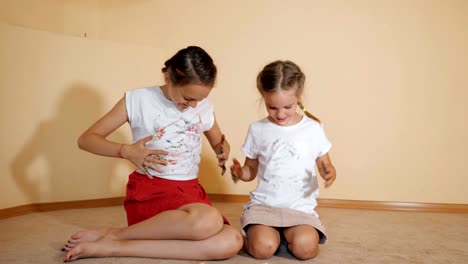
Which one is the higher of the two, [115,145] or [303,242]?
[115,145]

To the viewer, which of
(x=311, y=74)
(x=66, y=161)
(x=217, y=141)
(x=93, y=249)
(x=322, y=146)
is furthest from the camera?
(x=311, y=74)

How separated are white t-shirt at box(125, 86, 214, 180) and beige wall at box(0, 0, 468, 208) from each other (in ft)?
2.20

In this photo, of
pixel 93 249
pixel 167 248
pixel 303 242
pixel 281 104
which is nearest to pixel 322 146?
pixel 281 104

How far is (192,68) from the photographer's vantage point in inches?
46.6

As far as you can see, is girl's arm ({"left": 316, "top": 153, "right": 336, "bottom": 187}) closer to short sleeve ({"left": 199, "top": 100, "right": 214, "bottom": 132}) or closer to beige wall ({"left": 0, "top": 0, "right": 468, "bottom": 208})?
short sleeve ({"left": 199, "top": 100, "right": 214, "bottom": 132})

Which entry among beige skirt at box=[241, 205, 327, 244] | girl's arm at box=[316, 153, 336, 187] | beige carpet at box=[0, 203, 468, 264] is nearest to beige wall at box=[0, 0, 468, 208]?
beige carpet at box=[0, 203, 468, 264]

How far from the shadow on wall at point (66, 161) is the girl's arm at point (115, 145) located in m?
0.63

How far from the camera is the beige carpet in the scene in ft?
3.93

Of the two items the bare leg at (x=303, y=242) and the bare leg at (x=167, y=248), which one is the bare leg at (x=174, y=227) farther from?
the bare leg at (x=303, y=242)

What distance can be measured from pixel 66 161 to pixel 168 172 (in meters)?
0.77

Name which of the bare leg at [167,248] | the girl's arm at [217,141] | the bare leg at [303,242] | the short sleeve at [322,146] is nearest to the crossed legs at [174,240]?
the bare leg at [167,248]

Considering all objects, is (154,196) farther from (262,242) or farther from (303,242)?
(303,242)

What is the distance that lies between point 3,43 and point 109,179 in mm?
715

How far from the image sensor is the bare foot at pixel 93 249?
1101 millimetres
